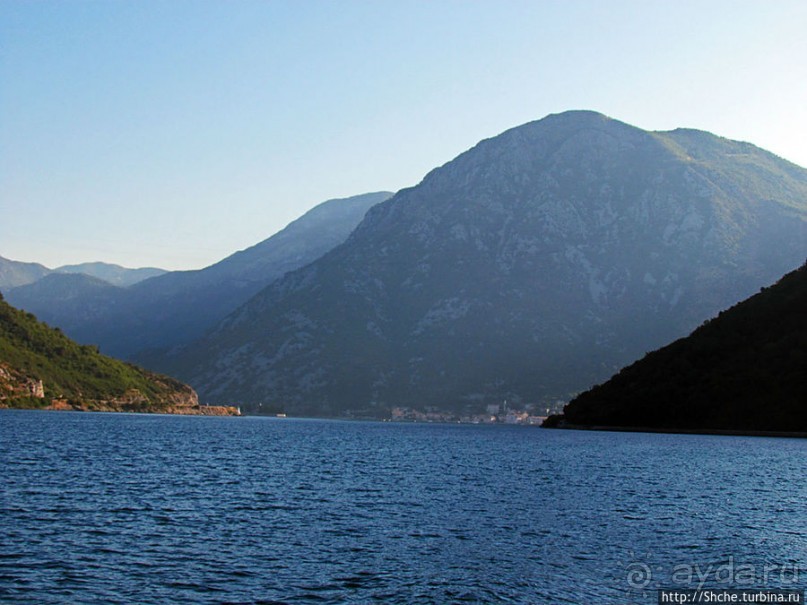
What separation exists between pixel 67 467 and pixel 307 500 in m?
36.7

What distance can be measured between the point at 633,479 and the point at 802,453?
61.2 m

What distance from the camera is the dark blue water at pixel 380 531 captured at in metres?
45.4

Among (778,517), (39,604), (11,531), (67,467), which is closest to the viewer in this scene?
(39,604)

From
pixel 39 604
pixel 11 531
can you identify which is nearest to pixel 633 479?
pixel 11 531

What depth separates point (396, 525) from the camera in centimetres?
6575

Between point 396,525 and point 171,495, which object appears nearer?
point 396,525

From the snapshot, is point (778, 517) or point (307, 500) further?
point (307, 500)

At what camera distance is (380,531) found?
62.8 metres

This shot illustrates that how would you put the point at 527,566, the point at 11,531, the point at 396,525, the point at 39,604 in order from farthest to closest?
1. the point at 396,525
2. the point at 11,531
3. the point at 527,566
4. the point at 39,604

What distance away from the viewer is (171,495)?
7869 centimetres

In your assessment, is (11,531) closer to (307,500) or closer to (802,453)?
(307,500)

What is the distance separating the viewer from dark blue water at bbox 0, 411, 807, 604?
45406 mm

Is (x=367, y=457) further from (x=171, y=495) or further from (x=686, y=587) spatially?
(x=686, y=587)

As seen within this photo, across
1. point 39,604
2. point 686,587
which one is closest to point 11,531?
point 39,604
